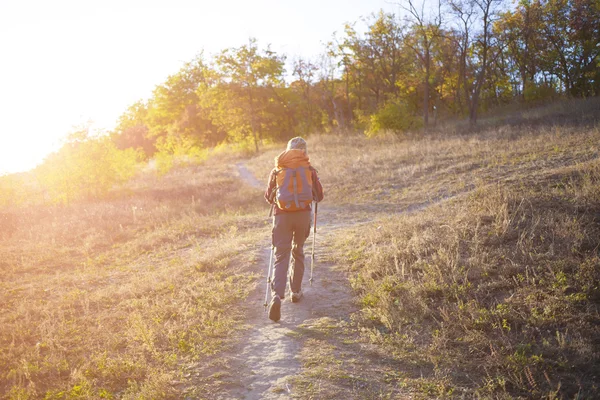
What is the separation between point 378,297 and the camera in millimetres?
5625

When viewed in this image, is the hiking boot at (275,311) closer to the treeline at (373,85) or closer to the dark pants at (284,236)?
the dark pants at (284,236)

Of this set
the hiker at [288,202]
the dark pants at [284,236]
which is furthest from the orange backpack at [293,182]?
the dark pants at [284,236]

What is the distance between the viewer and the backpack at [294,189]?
529 centimetres

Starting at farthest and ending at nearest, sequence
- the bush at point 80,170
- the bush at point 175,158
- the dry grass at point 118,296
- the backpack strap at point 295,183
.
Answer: the bush at point 175,158, the bush at point 80,170, the backpack strap at point 295,183, the dry grass at point 118,296

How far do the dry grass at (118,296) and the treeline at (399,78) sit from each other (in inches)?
711

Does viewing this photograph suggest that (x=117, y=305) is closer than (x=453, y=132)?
Yes

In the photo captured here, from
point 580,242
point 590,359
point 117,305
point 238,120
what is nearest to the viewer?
point 590,359

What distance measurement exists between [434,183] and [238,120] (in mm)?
24408

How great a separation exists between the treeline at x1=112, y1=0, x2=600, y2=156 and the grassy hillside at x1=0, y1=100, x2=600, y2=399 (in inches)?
721

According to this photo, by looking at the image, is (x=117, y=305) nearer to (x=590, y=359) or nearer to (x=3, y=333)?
(x=3, y=333)

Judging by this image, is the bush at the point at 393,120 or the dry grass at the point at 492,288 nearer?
the dry grass at the point at 492,288

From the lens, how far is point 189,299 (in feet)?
20.7

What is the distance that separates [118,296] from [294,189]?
4.13 m

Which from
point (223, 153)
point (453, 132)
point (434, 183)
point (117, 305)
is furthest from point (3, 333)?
point (223, 153)
